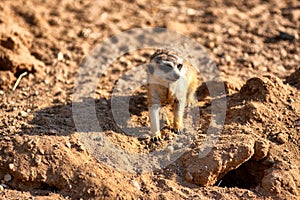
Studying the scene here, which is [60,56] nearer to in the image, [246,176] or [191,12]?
[191,12]

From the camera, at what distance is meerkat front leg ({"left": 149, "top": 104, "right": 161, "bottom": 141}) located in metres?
5.17

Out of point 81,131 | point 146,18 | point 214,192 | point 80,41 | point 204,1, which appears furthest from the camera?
point 204,1

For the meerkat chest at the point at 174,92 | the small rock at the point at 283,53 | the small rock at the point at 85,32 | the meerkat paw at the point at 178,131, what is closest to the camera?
the meerkat paw at the point at 178,131

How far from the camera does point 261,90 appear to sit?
5.32 metres

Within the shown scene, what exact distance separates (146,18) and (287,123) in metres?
A: 3.25

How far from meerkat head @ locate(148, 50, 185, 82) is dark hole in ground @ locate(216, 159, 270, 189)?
1.13m

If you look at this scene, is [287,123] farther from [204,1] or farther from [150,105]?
[204,1]

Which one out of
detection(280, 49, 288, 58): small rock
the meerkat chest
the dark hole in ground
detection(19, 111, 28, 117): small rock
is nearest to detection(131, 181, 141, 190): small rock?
the dark hole in ground

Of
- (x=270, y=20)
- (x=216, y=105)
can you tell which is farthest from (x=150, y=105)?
(x=270, y=20)

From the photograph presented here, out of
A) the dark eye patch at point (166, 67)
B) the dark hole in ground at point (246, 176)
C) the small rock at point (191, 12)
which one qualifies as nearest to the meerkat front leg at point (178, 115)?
the dark eye patch at point (166, 67)

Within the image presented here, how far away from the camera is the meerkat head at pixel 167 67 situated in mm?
5320

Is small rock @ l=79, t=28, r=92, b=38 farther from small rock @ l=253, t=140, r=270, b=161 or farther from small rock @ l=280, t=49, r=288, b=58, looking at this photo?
small rock @ l=253, t=140, r=270, b=161

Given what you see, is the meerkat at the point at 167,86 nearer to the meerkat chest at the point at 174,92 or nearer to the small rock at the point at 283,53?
the meerkat chest at the point at 174,92

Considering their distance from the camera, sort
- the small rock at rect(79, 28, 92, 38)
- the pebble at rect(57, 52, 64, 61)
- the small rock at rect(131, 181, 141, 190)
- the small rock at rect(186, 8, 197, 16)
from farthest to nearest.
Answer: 1. the small rock at rect(186, 8, 197, 16)
2. the small rock at rect(79, 28, 92, 38)
3. the pebble at rect(57, 52, 64, 61)
4. the small rock at rect(131, 181, 141, 190)
